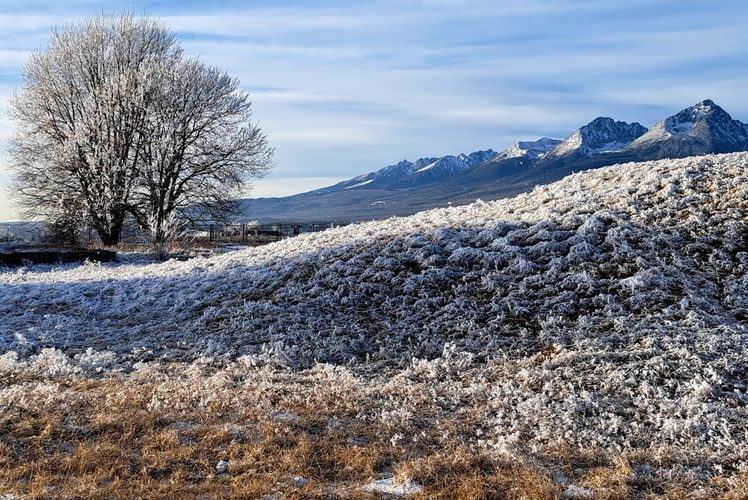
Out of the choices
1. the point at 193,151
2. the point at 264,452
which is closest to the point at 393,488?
the point at 264,452

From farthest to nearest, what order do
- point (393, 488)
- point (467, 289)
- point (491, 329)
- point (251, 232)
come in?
1. point (251, 232)
2. point (467, 289)
3. point (491, 329)
4. point (393, 488)

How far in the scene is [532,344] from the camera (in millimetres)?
9359

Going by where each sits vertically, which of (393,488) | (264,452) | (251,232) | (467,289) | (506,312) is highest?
(251,232)

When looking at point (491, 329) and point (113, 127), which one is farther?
point (113, 127)

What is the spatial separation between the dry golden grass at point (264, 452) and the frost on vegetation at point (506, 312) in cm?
33

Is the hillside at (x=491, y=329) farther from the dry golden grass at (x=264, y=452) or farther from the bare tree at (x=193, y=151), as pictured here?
the bare tree at (x=193, y=151)

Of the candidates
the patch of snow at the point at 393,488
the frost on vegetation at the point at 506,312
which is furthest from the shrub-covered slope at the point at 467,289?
the patch of snow at the point at 393,488

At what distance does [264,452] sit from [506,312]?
237 inches

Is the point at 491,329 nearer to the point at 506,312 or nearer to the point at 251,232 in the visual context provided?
the point at 506,312

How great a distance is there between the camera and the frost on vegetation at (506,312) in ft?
23.5

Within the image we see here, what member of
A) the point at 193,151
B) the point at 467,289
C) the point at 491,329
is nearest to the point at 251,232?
the point at 193,151

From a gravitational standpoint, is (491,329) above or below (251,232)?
below

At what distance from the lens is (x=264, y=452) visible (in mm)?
5910

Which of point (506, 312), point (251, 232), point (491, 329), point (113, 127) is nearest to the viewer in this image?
point (491, 329)
